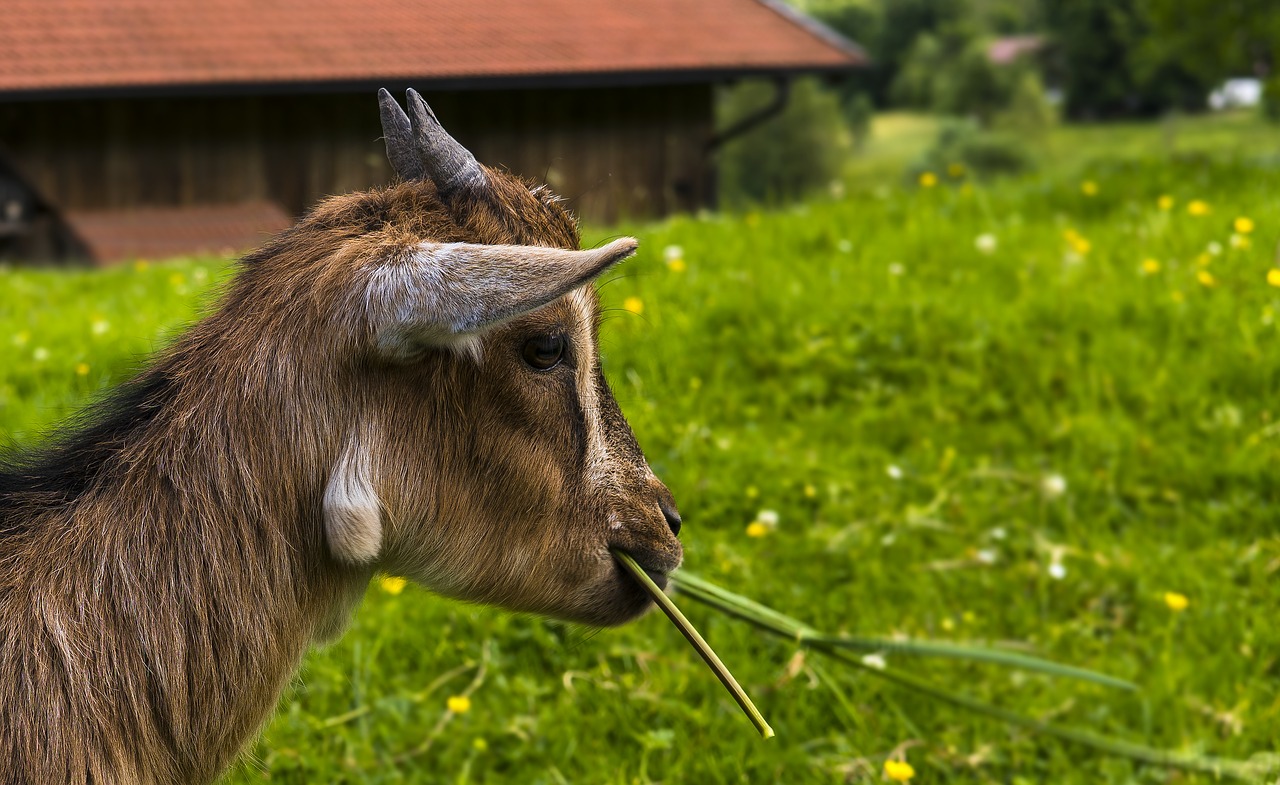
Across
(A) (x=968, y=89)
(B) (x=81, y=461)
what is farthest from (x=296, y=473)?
(A) (x=968, y=89)

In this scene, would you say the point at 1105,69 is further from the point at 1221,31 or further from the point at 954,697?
the point at 954,697

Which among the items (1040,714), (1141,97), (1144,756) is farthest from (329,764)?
(1141,97)

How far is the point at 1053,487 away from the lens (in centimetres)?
495

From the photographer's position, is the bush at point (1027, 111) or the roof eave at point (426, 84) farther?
the bush at point (1027, 111)

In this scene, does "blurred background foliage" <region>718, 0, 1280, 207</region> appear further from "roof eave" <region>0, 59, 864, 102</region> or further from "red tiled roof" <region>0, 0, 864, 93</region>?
"roof eave" <region>0, 59, 864, 102</region>

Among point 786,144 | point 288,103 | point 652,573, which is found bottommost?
point 786,144

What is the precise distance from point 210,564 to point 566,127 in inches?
686

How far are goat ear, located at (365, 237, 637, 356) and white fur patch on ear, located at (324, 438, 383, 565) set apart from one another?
251 mm

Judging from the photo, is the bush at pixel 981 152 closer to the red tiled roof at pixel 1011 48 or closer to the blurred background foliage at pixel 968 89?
the blurred background foliage at pixel 968 89

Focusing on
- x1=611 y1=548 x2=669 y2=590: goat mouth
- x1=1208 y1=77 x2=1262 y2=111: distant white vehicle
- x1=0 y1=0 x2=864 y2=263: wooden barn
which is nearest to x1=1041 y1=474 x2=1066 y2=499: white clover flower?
x1=611 y1=548 x2=669 y2=590: goat mouth

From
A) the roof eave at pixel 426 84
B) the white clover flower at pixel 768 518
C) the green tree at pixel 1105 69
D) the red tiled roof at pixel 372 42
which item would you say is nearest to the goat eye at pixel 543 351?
the white clover flower at pixel 768 518

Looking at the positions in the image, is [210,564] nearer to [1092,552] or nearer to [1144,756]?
[1144,756]

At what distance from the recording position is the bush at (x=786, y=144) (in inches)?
2308

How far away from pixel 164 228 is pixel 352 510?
16.1 metres
